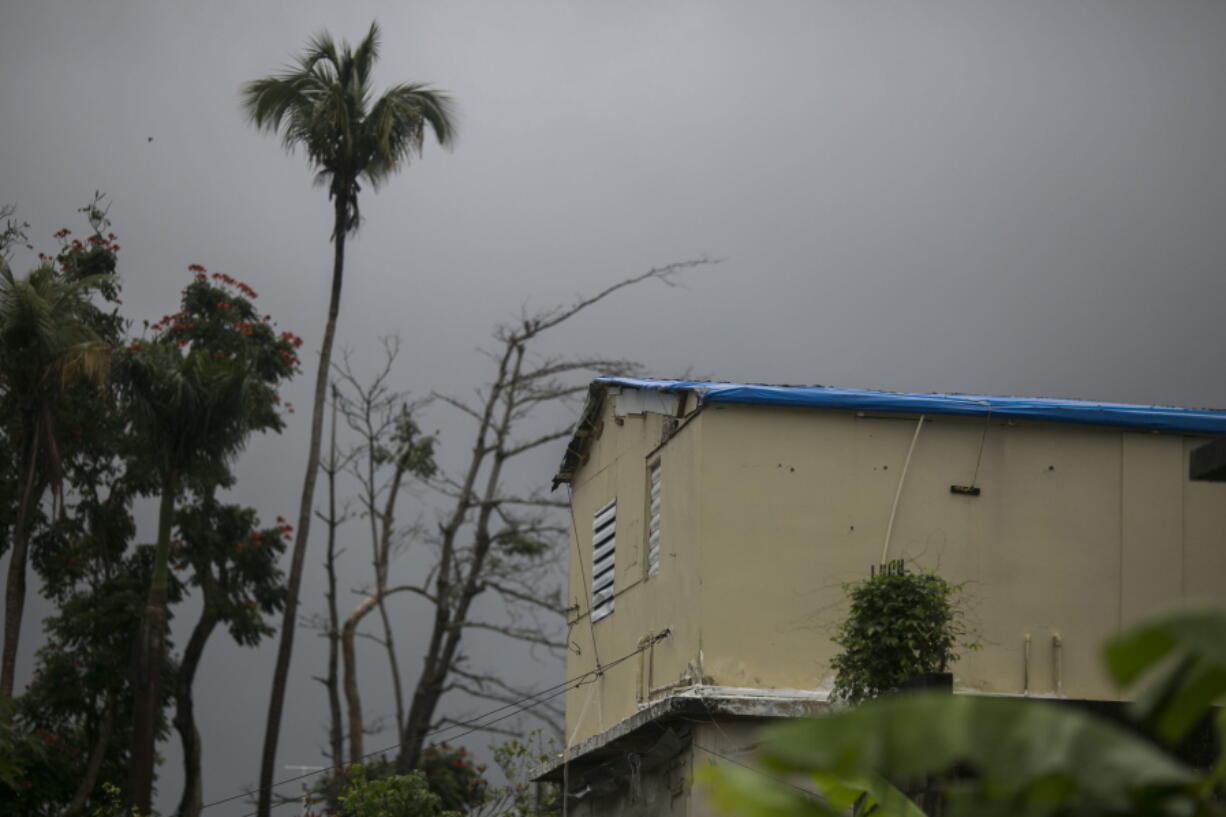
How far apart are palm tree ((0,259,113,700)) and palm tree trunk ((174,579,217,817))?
4.77 meters

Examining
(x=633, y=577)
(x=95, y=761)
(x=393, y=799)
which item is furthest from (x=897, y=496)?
(x=95, y=761)

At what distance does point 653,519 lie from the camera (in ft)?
51.6

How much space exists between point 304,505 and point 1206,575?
18366 mm

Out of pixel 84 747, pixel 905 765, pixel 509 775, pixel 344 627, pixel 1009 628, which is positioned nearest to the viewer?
pixel 905 765

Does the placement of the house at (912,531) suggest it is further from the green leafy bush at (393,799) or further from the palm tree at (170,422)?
the palm tree at (170,422)

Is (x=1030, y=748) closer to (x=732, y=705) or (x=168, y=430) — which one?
(x=732, y=705)

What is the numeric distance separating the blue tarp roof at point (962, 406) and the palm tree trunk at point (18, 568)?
14.6 metres

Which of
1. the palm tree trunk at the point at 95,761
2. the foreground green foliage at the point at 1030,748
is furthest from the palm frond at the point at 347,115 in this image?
the foreground green foliage at the point at 1030,748

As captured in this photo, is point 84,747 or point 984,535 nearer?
point 984,535

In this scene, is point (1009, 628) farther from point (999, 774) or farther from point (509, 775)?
point (999, 774)

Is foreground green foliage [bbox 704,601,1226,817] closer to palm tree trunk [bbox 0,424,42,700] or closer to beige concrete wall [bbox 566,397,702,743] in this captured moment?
beige concrete wall [bbox 566,397,702,743]

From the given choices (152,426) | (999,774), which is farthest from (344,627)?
(999,774)

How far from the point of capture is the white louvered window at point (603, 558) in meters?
17.0

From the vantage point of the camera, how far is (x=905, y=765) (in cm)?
374
